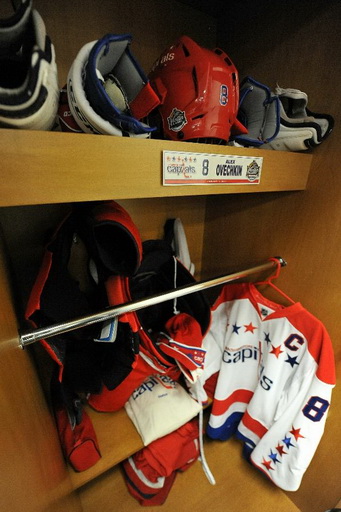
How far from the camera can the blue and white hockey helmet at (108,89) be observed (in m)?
0.29

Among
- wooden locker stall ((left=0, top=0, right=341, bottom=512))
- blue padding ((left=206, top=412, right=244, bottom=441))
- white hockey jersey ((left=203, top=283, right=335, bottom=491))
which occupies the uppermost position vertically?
wooden locker stall ((left=0, top=0, right=341, bottom=512))

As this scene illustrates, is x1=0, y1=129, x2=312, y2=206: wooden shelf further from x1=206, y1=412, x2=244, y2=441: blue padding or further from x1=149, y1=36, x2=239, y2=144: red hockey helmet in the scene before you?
x1=206, y1=412, x2=244, y2=441: blue padding

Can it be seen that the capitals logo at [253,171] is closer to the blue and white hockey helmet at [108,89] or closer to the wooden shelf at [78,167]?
the wooden shelf at [78,167]

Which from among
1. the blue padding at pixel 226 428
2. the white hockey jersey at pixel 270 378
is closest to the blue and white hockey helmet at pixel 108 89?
the white hockey jersey at pixel 270 378

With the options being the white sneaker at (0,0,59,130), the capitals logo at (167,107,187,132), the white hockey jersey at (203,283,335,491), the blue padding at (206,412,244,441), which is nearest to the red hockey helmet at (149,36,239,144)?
the capitals logo at (167,107,187,132)

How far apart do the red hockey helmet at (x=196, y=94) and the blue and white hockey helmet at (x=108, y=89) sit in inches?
3.8

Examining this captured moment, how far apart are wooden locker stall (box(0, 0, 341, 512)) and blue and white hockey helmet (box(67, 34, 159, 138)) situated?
1.2 inches

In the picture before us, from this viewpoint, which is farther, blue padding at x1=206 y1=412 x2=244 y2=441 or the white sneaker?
blue padding at x1=206 y1=412 x2=244 y2=441

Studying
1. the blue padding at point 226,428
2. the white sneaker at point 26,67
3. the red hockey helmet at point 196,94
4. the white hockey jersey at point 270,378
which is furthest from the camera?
the blue padding at point 226,428

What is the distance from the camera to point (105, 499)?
2.54 feet

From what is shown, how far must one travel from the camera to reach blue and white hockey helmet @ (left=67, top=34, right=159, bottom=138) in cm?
29

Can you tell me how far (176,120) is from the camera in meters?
0.45

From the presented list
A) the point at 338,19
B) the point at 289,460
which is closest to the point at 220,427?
the point at 289,460

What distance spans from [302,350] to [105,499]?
88 cm
